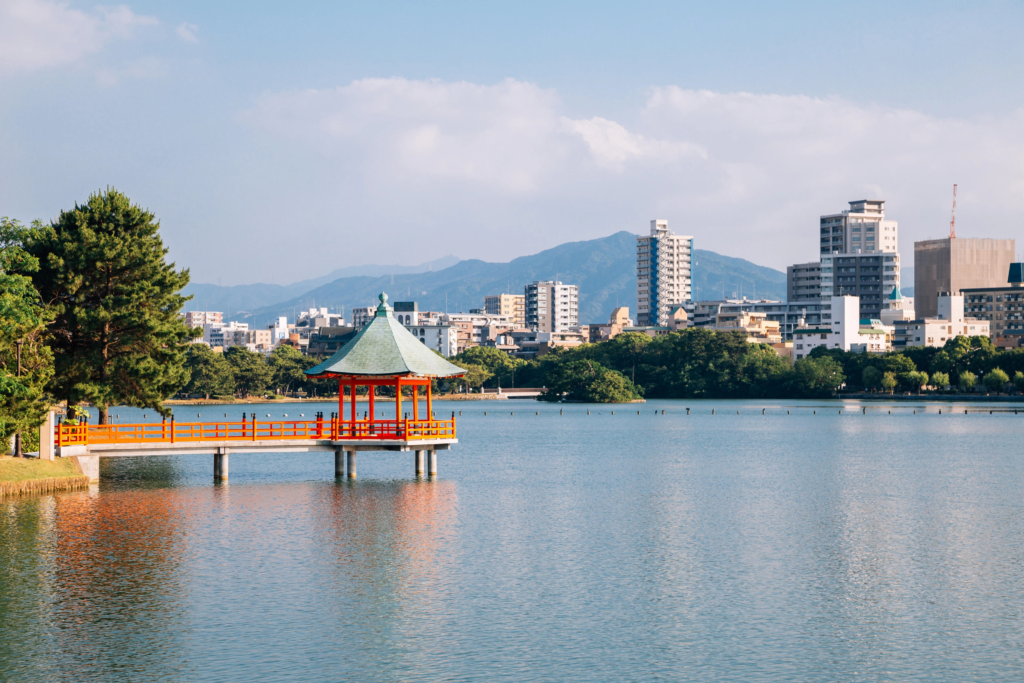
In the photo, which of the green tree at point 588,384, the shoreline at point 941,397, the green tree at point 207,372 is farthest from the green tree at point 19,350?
the shoreline at point 941,397

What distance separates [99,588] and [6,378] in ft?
47.3

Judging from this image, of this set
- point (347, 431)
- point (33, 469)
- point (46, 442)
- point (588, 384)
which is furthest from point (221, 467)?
point (588, 384)

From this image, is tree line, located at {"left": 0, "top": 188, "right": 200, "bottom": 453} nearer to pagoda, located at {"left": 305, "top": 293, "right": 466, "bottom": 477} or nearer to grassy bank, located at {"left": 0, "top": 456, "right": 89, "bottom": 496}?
grassy bank, located at {"left": 0, "top": 456, "right": 89, "bottom": 496}

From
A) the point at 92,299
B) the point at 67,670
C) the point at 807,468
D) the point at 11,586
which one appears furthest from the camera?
the point at 807,468

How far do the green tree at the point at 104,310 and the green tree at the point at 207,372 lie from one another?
381ft

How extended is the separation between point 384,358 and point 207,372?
125 m

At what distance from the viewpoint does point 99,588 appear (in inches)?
1045

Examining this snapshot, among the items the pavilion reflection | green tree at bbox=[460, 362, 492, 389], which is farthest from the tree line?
green tree at bbox=[460, 362, 492, 389]

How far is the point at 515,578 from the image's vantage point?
93.9 feet

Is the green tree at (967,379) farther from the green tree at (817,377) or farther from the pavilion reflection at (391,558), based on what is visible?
the pavilion reflection at (391,558)

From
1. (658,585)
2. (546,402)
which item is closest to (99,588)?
(658,585)

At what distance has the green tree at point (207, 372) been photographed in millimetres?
167250

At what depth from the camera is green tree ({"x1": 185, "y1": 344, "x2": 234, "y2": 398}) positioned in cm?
16725

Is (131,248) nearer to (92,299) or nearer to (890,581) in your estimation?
(92,299)
